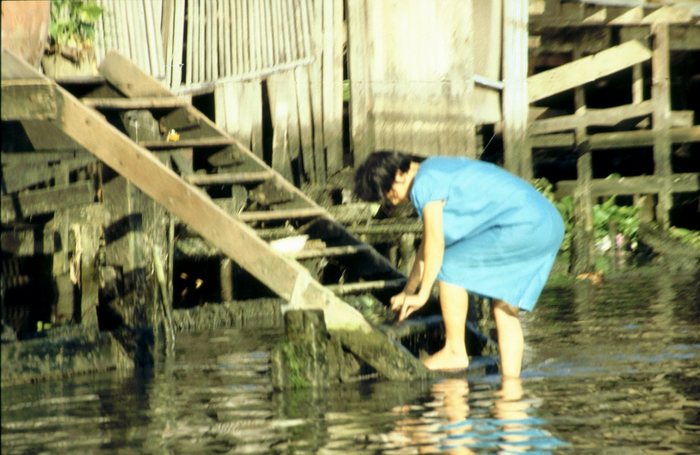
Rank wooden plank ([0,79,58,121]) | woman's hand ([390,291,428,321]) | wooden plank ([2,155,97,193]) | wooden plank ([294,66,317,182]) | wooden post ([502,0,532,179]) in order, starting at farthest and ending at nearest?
wooden post ([502,0,532,179]), wooden plank ([294,66,317,182]), wooden plank ([2,155,97,193]), wooden plank ([0,79,58,121]), woman's hand ([390,291,428,321])

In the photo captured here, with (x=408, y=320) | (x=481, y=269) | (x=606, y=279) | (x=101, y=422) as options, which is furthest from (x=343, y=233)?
(x=606, y=279)

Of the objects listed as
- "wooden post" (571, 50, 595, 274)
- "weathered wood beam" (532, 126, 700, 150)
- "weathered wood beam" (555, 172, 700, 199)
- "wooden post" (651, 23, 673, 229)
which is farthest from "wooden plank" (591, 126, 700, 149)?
"weathered wood beam" (555, 172, 700, 199)

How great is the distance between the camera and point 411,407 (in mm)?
8578

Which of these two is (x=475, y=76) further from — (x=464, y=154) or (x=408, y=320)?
(x=408, y=320)

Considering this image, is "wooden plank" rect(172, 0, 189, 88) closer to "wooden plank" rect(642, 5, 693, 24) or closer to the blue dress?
"wooden plank" rect(642, 5, 693, 24)

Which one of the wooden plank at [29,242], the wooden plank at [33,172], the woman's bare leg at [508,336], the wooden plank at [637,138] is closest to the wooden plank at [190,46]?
the wooden plank at [33,172]

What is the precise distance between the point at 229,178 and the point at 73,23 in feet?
10.1

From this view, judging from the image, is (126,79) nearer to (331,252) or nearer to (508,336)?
(331,252)

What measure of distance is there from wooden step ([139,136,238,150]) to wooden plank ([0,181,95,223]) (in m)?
0.68

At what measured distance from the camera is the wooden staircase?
935 centimetres

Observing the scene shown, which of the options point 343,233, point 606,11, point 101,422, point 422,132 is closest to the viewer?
point 101,422

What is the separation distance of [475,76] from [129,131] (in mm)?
6435

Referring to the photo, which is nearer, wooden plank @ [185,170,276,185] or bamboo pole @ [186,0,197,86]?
wooden plank @ [185,170,276,185]

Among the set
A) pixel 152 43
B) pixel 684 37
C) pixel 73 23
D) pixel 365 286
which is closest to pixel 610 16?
pixel 684 37
